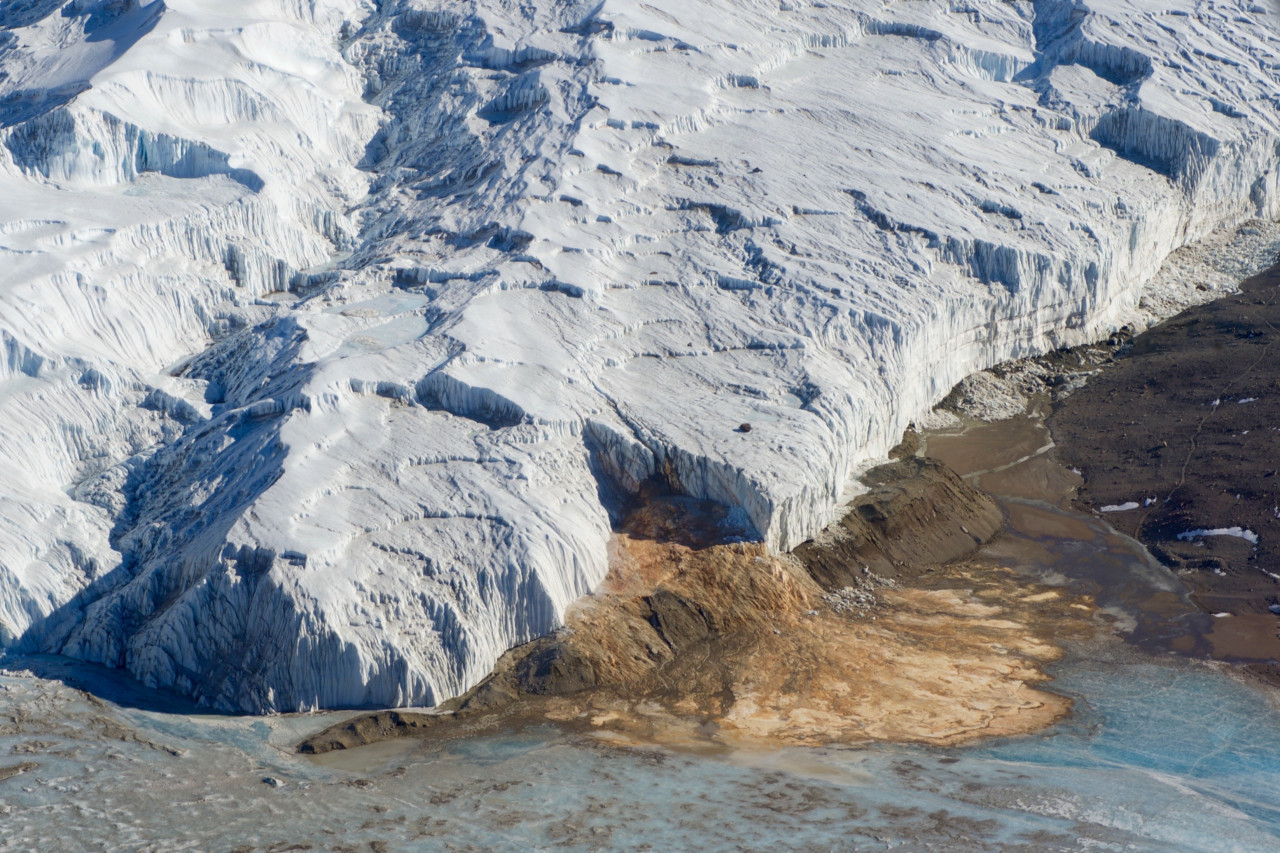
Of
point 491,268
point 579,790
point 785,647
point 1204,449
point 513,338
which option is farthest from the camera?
point 1204,449

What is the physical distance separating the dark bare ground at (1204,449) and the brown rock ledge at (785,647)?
2.43 meters

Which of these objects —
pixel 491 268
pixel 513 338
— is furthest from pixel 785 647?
pixel 491 268

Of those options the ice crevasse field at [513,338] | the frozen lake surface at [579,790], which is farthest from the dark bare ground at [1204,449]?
the frozen lake surface at [579,790]

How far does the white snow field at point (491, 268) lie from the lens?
16406mm

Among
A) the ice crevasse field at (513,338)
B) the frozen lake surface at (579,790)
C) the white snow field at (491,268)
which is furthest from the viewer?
the white snow field at (491,268)

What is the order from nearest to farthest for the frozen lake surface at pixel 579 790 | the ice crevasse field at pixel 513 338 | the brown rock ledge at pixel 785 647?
1. the frozen lake surface at pixel 579 790
2. the ice crevasse field at pixel 513 338
3. the brown rock ledge at pixel 785 647

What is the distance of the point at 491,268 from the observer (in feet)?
69.8

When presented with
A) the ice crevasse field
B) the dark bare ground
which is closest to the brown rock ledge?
the ice crevasse field

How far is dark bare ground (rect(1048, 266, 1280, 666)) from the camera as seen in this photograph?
1948 centimetres

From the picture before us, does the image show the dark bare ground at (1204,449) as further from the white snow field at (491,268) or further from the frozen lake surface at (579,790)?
the frozen lake surface at (579,790)

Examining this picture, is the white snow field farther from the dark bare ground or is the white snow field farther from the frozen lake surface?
the dark bare ground

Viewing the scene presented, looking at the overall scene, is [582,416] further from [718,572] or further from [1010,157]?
[1010,157]

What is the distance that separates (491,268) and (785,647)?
26.8 feet

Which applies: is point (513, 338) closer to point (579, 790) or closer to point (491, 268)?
point (491, 268)
